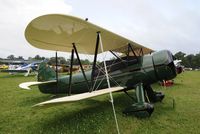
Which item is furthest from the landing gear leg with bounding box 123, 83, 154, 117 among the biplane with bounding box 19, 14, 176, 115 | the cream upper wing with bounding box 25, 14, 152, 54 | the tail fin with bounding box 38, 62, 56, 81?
the tail fin with bounding box 38, 62, 56, 81

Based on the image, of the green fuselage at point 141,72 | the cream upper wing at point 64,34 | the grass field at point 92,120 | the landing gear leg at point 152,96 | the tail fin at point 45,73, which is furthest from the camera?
the tail fin at point 45,73

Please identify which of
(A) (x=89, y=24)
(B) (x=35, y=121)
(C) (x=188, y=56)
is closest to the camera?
(A) (x=89, y=24)

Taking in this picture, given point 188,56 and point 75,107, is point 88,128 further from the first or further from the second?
point 188,56

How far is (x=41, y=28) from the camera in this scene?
4629 mm

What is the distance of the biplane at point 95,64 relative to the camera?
4.59 metres

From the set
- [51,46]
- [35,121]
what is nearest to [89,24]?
[51,46]

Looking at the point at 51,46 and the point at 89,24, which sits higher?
the point at 89,24

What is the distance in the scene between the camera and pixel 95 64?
5711 millimetres

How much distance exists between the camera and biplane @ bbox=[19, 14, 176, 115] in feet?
15.1

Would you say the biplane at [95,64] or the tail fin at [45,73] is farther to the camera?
the tail fin at [45,73]

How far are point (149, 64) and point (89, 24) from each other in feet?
9.04

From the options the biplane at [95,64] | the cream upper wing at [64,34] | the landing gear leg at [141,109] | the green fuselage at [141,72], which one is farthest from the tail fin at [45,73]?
the landing gear leg at [141,109]

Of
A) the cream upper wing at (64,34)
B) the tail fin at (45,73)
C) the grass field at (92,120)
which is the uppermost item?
the cream upper wing at (64,34)

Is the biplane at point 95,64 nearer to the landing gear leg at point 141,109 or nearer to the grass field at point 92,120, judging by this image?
the landing gear leg at point 141,109
